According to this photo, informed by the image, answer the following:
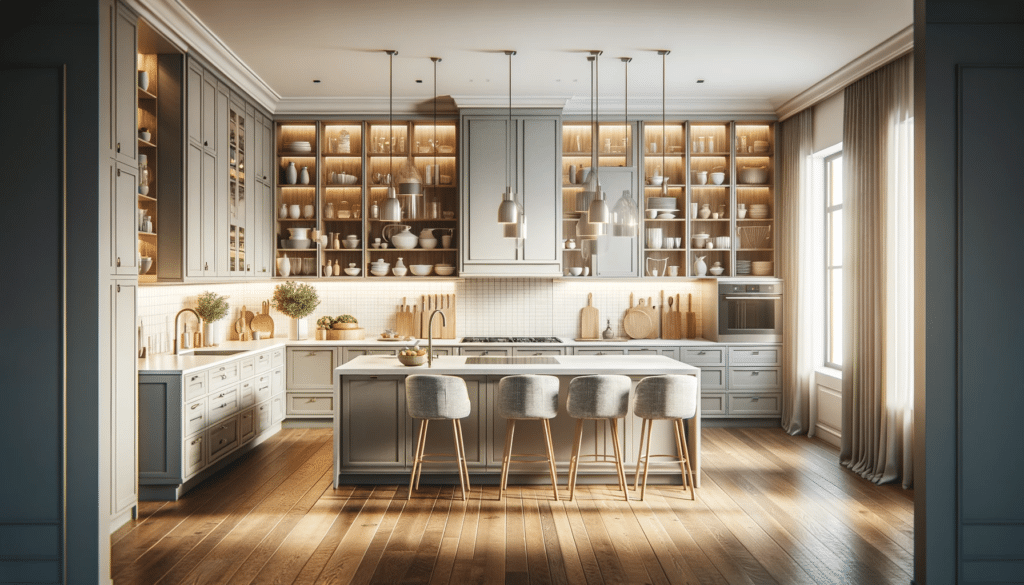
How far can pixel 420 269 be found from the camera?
715cm

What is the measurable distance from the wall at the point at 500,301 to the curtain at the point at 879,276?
2.10 metres

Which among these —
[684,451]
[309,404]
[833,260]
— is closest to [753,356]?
[833,260]

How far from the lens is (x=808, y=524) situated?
4.08 m

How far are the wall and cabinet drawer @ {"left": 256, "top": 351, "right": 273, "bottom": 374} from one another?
126cm

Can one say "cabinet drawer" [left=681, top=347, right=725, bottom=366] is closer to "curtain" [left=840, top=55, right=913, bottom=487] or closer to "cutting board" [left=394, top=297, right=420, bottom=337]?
"curtain" [left=840, top=55, right=913, bottom=487]

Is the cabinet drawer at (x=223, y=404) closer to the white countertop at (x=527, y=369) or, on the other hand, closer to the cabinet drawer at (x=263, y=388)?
the cabinet drawer at (x=263, y=388)

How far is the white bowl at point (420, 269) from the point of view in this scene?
715cm

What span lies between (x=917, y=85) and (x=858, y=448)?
3.23m

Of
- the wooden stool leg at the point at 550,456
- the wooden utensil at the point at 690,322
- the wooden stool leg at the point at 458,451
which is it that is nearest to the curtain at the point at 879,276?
the wooden utensil at the point at 690,322

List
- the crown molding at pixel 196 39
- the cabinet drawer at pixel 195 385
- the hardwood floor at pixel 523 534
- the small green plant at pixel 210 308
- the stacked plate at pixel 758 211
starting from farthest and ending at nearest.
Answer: the stacked plate at pixel 758 211
the small green plant at pixel 210 308
the cabinet drawer at pixel 195 385
the crown molding at pixel 196 39
the hardwood floor at pixel 523 534

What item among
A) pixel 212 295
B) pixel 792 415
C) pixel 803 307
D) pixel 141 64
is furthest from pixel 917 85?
pixel 212 295

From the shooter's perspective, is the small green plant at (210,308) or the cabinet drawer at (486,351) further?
the cabinet drawer at (486,351)

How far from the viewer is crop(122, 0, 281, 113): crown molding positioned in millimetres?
4297

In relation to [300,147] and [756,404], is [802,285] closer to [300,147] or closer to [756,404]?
[756,404]
